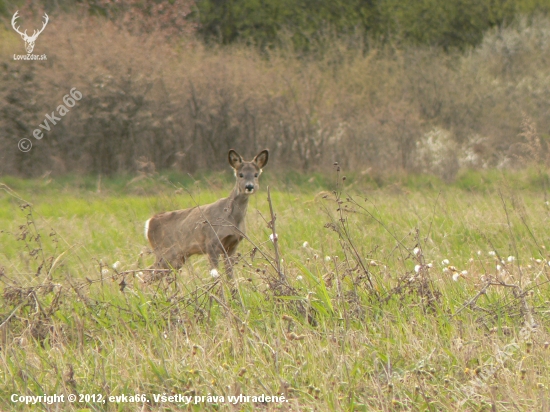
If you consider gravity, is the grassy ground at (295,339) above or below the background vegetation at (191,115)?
below

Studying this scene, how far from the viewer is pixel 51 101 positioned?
58.3 feet

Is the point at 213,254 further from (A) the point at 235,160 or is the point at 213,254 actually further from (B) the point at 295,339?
(B) the point at 295,339

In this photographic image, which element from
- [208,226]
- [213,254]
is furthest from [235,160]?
[213,254]

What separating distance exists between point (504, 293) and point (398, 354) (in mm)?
1088

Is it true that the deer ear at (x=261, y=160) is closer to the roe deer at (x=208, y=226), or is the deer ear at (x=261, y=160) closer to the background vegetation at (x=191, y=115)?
the roe deer at (x=208, y=226)

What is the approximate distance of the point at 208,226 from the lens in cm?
846

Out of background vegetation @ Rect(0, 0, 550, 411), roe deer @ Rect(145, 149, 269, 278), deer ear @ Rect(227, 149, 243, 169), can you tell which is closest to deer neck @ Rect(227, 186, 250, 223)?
roe deer @ Rect(145, 149, 269, 278)

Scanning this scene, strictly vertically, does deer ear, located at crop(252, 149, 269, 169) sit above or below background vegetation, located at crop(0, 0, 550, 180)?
below

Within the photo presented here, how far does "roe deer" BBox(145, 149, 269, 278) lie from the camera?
8289 mm

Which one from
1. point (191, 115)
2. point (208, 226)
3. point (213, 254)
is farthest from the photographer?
point (191, 115)

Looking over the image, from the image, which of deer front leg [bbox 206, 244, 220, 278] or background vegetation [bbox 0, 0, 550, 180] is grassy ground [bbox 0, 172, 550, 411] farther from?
background vegetation [bbox 0, 0, 550, 180]

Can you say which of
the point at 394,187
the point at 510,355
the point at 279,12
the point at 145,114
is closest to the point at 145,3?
the point at 279,12

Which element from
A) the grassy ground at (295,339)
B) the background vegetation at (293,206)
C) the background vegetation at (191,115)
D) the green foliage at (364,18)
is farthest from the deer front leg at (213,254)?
the green foliage at (364,18)

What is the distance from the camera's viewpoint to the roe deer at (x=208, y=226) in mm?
8289
